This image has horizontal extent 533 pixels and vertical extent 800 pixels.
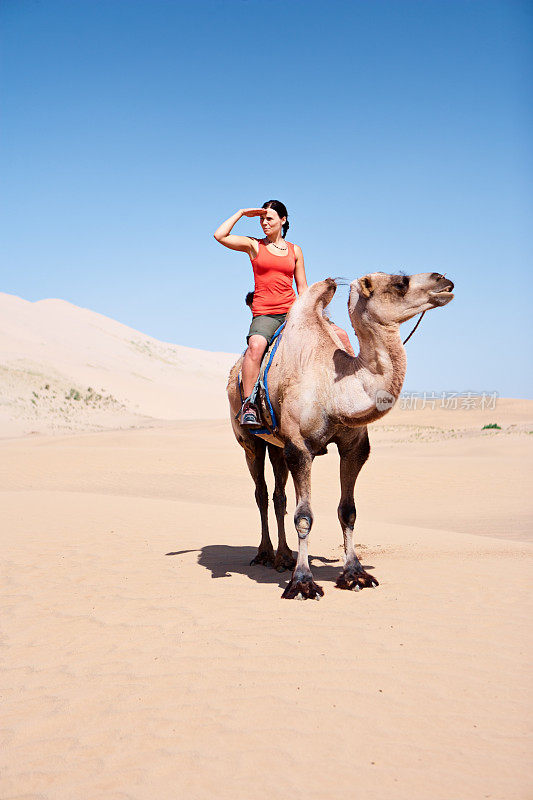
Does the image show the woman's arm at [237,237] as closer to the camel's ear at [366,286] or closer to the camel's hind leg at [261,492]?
the camel's ear at [366,286]

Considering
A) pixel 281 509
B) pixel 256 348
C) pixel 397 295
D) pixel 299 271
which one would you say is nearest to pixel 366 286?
pixel 397 295

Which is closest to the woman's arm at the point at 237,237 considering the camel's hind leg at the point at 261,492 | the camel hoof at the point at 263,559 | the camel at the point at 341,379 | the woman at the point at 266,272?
the woman at the point at 266,272

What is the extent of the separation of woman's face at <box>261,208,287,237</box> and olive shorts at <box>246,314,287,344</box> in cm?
84

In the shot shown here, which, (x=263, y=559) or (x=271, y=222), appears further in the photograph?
(x=263, y=559)

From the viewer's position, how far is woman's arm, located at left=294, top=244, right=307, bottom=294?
6801 mm

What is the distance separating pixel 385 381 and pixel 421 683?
232cm

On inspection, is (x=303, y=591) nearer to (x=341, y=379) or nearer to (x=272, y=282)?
(x=341, y=379)

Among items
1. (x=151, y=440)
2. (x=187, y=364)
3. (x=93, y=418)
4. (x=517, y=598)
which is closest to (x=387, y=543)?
(x=517, y=598)

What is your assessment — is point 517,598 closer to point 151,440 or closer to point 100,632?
point 100,632

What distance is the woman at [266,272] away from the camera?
645 cm

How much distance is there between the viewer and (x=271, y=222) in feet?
21.5

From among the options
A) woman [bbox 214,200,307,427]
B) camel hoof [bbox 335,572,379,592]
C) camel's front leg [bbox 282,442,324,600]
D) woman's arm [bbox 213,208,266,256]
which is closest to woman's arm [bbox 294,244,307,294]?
woman [bbox 214,200,307,427]

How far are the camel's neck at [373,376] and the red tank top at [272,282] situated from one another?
1.39 m

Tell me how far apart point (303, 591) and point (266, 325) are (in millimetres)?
2635
